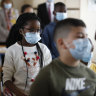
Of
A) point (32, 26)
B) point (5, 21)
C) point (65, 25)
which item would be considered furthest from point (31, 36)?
point (5, 21)

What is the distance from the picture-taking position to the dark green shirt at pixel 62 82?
1.37 meters

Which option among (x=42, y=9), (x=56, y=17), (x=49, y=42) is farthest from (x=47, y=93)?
(x=42, y=9)

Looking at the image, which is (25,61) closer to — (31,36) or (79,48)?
(31,36)

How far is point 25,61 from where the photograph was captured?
2.06m

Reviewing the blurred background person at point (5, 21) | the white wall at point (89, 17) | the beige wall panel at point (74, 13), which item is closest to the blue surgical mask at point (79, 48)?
the white wall at point (89, 17)

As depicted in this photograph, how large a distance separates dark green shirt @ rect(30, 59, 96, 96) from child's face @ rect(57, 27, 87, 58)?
0.08 meters

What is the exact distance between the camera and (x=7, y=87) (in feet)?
6.70

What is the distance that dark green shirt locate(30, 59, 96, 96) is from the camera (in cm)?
137

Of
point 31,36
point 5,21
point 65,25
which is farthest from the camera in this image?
point 5,21

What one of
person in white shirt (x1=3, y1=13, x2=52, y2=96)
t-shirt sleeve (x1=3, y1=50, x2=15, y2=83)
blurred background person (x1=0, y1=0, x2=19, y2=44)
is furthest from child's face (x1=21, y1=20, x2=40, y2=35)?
blurred background person (x1=0, y1=0, x2=19, y2=44)

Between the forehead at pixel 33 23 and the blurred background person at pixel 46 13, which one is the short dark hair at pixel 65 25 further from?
the blurred background person at pixel 46 13

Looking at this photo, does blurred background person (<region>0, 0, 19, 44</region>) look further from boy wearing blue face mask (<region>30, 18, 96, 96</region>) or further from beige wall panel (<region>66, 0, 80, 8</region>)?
boy wearing blue face mask (<region>30, 18, 96, 96</region>)

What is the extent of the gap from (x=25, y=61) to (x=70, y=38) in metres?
0.74

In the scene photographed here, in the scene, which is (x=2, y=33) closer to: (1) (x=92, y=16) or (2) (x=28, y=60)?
(1) (x=92, y=16)
